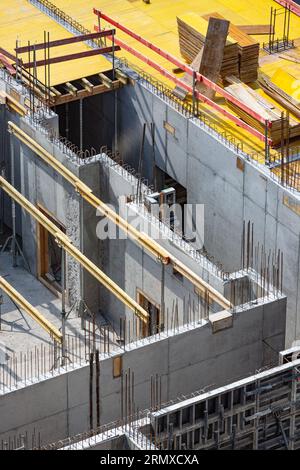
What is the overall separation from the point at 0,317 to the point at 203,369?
27.9 ft

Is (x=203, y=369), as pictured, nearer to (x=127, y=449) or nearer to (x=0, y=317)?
(x=127, y=449)

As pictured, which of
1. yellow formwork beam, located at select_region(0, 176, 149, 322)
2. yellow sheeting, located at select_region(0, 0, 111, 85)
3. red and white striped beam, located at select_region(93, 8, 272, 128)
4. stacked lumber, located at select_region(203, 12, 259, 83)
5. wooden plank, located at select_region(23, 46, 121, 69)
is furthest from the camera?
yellow sheeting, located at select_region(0, 0, 111, 85)

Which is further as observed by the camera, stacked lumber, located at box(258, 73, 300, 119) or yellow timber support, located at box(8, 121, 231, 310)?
stacked lumber, located at box(258, 73, 300, 119)

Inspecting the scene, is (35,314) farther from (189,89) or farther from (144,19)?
(144,19)

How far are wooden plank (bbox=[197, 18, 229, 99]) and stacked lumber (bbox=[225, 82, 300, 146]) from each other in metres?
0.68

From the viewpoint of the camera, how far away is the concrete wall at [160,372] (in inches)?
1503

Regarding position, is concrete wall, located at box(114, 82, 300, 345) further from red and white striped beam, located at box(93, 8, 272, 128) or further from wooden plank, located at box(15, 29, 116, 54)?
wooden plank, located at box(15, 29, 116, 54)

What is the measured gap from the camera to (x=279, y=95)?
47281mm

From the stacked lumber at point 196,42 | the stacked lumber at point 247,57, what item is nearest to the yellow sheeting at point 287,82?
the stacked lumber at point 247,57

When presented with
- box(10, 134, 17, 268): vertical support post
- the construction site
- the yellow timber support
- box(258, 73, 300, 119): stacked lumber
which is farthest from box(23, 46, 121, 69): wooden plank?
box(258, 73, 300, 119): stacked lumber

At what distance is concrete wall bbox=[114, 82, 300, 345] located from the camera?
4344 centimetres

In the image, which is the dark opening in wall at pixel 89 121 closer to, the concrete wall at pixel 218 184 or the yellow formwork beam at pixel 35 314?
the concrete wall at pixel 218 184

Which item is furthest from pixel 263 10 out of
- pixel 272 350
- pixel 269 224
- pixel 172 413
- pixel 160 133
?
pixel 172 413

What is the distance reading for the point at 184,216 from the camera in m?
47.7
